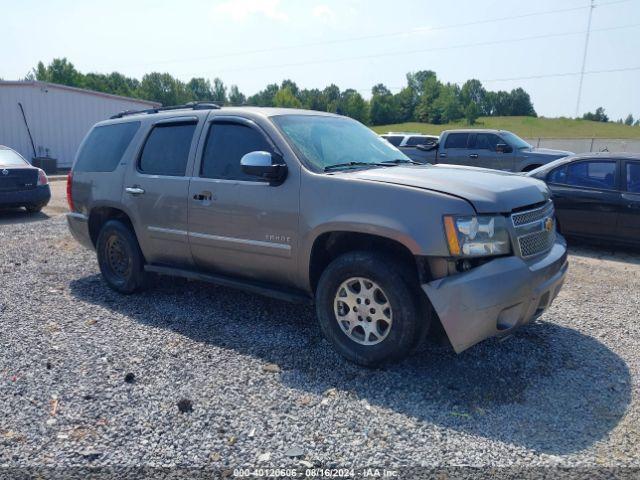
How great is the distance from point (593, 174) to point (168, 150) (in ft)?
20.9

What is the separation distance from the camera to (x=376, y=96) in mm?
104750

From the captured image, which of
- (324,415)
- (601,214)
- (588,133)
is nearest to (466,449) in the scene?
(324,415)

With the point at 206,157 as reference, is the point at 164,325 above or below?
below

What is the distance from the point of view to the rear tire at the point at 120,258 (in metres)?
5.57

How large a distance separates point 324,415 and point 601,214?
250 inches

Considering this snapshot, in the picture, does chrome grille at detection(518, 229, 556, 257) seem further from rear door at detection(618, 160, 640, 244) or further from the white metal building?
the white metal building

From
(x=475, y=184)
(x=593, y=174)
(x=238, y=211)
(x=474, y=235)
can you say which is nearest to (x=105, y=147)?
(x=238, y=211)

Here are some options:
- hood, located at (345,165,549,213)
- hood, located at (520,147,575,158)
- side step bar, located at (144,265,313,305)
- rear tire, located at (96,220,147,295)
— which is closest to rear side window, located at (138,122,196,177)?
rear tire, located at (96,220,147,295)

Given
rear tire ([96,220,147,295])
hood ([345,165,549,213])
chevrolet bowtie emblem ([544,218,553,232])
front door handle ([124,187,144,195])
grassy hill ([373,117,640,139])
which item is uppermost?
hood ([345,165,549,213])

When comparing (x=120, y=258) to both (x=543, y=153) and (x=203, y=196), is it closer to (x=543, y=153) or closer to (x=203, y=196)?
(x=203, y=196)

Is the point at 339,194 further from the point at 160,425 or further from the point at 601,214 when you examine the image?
the point at 601,214

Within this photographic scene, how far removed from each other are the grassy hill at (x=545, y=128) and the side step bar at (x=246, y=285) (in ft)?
196

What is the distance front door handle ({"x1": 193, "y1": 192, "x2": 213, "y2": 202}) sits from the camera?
4711 mm

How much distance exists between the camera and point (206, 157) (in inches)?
192
